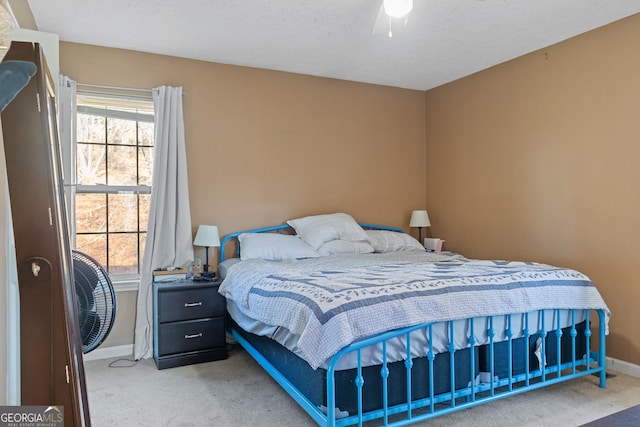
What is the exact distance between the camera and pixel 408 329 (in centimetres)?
212

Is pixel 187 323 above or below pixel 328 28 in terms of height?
below

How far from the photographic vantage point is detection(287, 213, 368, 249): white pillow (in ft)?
13.1

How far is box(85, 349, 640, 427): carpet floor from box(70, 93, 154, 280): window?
0.98m

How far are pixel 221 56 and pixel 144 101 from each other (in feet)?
2.44

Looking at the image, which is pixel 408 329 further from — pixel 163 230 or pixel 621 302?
Answer: pixel 163 230

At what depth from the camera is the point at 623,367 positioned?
315 cm

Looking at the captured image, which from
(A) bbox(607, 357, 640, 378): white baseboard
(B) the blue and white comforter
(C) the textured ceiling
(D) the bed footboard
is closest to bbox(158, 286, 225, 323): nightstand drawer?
(B) the blue and white comforter

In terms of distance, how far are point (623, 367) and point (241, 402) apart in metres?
2.61

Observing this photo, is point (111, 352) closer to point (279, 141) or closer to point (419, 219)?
point (279, 141)

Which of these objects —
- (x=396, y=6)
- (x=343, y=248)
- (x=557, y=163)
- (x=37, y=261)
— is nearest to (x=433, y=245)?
(x=343, y=248)

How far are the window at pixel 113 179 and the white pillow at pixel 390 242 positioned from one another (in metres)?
2.04

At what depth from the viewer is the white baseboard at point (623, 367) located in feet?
10.1

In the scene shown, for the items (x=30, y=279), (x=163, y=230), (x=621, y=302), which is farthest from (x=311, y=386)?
(x=621, y=302)

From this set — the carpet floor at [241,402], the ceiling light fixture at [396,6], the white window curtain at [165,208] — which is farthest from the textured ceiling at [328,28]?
the carpet floor at [241,402]
